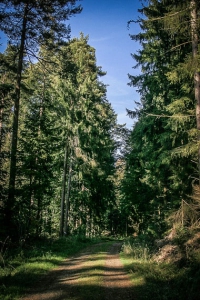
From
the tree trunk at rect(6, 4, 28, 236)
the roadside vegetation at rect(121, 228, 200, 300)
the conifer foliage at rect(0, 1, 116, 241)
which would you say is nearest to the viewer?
the roadside vegetation at rect(121, 228, 200, 300)

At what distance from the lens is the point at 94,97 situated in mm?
27484

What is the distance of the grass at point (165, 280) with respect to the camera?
259 inches

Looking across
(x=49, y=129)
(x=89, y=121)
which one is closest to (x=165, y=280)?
(x=49, y=129)

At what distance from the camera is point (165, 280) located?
26.9 feet

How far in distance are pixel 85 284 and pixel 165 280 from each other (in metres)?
2.64

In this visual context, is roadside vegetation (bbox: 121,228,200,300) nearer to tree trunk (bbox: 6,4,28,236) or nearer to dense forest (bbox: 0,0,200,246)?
Result: dense forest (bbox: 0,0,200,246)

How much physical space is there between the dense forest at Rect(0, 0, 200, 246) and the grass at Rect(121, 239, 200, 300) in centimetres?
177

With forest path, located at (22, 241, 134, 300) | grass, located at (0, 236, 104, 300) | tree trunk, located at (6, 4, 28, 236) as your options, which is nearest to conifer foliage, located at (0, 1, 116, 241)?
tree trunk, located at (6, 4, 28, 236)

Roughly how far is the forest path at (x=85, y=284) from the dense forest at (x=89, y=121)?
2901 millimetres

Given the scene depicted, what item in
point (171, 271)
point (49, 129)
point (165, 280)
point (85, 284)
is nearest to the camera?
point (85, 284)

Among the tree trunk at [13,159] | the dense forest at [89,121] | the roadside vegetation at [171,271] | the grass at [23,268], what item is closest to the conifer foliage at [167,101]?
the dense forest at [89,121]

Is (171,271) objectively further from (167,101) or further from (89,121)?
(89,121)

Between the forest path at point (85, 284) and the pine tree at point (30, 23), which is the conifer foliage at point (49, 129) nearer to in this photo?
the pine tree at point (30, 23)

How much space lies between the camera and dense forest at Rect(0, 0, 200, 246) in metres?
10.3
